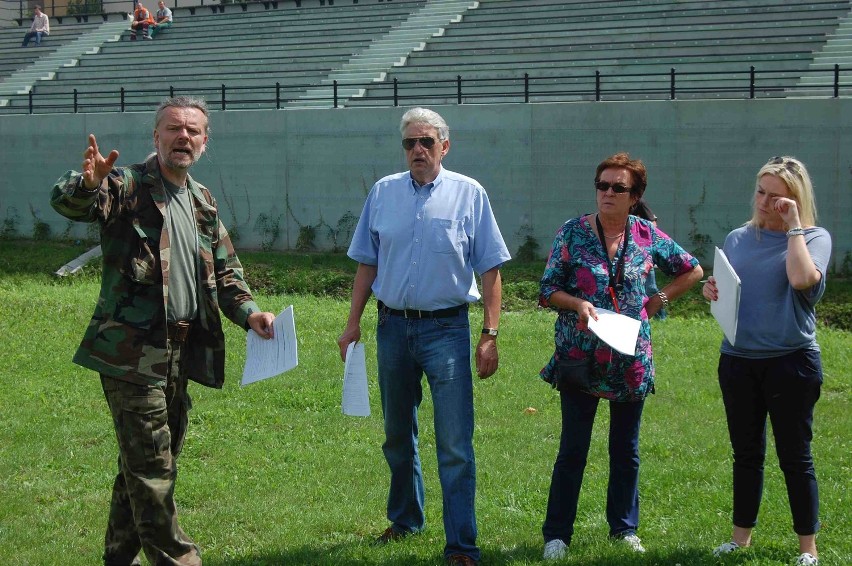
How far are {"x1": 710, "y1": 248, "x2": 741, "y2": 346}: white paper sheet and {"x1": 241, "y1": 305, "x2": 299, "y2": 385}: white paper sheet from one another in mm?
2088

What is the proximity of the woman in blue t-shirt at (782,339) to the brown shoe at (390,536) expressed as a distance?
1637 millimetres

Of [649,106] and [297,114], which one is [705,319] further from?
[297,114]

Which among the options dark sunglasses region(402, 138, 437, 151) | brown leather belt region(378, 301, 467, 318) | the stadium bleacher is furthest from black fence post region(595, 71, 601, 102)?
brown leather belt region(378, 301, 467, 318)

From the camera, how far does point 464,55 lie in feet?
80.6

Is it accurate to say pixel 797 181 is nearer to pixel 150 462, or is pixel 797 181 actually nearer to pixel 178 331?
pixel 178 331

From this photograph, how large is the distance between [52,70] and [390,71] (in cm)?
1187

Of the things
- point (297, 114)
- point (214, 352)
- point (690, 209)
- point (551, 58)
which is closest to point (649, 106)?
point (690, 209)

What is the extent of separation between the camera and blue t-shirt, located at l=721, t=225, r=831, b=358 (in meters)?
5.30

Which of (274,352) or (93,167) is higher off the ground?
(93,167)

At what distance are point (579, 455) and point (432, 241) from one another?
1335mm

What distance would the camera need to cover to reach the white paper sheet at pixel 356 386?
5539 millimetres

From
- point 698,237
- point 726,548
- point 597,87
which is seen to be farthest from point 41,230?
point 726,548

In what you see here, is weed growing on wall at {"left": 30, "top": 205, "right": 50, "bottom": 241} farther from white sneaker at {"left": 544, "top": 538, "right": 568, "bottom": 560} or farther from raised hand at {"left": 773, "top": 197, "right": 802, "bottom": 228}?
raised hand at {"left": 773, "top": 197, "right": 802, "bottom": 228}

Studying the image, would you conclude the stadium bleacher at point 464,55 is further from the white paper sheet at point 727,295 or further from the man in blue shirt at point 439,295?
the man in blue shirt at point 439,295
